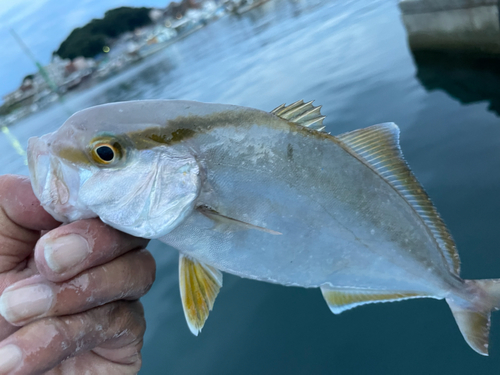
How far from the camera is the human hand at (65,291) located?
1.28 m

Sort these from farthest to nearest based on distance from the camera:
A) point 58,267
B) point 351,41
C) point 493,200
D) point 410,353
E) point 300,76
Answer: point 351,41, point 300,76, point 493,200, point 410,353, point 58,267

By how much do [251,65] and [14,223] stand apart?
41.0 feet

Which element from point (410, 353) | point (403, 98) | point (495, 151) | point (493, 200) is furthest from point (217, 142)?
point (403, 98)

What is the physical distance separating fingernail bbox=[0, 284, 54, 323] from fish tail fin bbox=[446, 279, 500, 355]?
6.40 ft

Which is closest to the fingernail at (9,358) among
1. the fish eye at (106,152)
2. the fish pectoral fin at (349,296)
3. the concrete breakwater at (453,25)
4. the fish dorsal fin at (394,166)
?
the fish eye at (106,152)

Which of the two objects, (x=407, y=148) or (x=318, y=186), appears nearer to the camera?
(x=318, y=186)

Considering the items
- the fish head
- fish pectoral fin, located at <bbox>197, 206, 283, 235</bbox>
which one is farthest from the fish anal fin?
the fish head

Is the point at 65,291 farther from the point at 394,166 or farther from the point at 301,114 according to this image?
the point at 394,166

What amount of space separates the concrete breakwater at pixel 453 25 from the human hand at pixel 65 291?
702cm

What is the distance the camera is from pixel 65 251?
1321 mm

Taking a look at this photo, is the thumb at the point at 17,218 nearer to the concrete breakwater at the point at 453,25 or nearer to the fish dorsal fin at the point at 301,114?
the fish dorsal fin at the point at 301,114

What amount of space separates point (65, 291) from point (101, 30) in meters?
99.6

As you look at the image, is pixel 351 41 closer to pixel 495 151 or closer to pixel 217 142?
pixel 495 151

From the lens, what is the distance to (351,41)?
10930 mm
